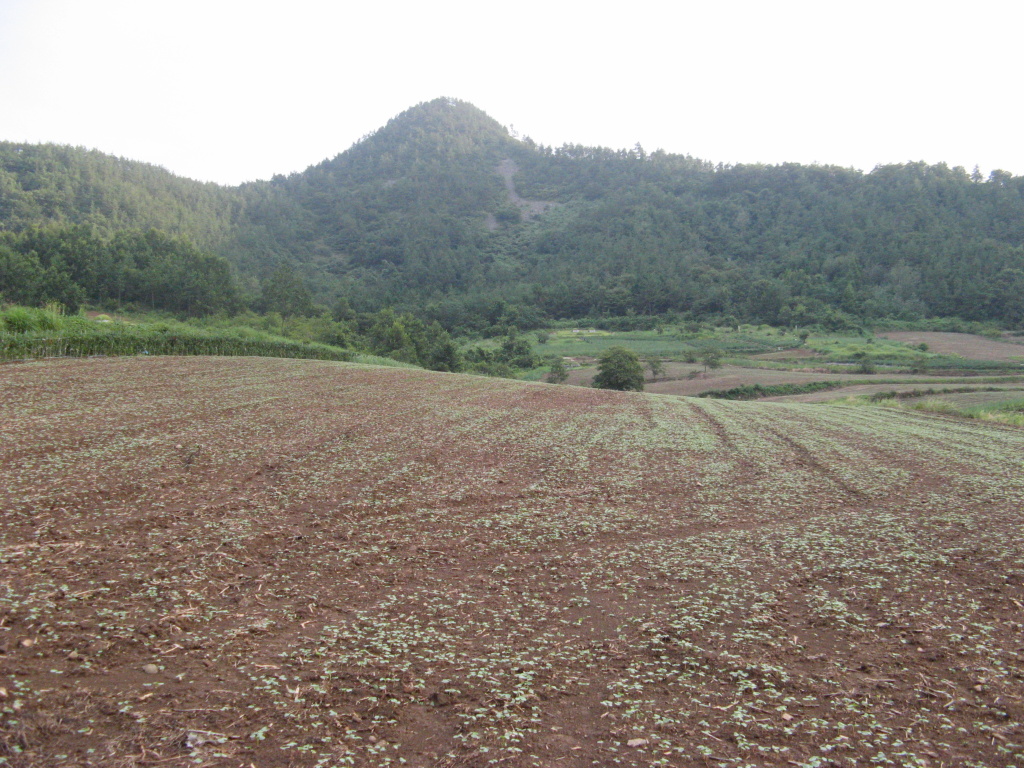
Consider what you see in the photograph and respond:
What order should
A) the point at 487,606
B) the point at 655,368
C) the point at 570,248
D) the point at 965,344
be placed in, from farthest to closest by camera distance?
the point at 570,248, the point at 965,344, the point at 655,368, the point at 487,606

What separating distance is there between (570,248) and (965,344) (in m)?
113

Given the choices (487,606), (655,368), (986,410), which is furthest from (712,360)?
(487,606)

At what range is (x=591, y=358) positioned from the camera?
296ft

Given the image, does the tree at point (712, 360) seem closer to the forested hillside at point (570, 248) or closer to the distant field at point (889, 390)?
the distant field at point (889, 390)

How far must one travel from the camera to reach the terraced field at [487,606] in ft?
17.7

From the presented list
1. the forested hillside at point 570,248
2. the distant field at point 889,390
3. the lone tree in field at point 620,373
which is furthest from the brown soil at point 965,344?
the lone tree in field at point 620,373

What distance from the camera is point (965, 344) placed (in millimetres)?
84688

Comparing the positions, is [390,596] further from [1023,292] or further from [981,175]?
[981,175]

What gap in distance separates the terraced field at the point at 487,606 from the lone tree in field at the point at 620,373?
4509 cm

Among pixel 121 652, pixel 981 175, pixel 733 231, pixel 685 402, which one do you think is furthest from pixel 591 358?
pixel 981 175

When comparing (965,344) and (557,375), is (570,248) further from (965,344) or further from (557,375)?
(557,375)

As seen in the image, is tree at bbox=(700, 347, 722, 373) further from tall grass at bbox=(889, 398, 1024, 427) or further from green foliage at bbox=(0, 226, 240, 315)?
green foliage at bbox=(0, 226, 240, 315)

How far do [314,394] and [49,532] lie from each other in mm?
17738

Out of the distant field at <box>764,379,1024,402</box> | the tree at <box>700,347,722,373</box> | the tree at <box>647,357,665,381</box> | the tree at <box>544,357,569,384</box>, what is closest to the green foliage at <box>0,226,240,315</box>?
the tree at <box>544,357,569,384</box>
